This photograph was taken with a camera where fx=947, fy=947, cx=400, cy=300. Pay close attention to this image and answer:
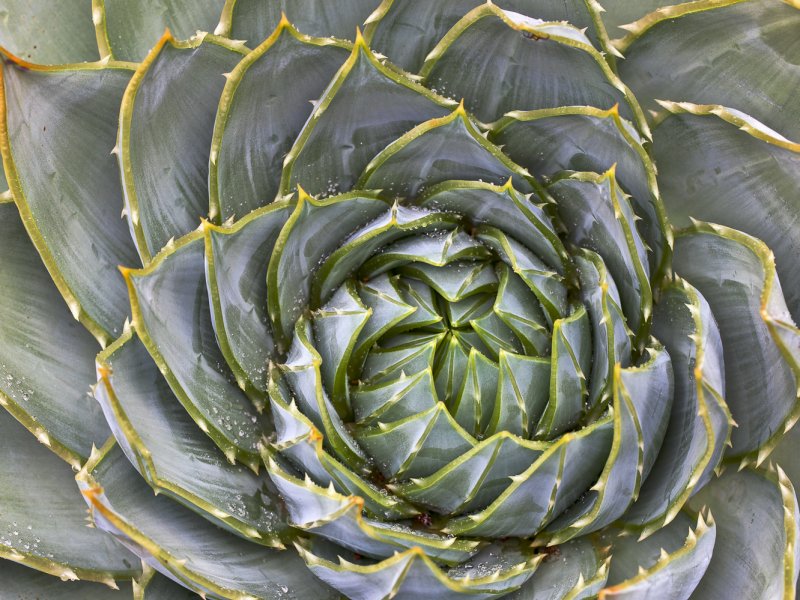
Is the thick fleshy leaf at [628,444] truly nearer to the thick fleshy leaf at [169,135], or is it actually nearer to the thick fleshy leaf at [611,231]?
the thick fleshy leaf at [611,231]

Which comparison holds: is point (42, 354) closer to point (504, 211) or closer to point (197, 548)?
point (197, 548)

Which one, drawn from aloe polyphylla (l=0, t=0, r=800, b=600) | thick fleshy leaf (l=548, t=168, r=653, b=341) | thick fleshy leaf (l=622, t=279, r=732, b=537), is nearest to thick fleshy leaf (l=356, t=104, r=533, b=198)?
aloe polyphylla (l=0, t=0, r=800, b=600)

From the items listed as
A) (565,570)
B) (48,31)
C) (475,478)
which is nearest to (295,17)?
(48,31)

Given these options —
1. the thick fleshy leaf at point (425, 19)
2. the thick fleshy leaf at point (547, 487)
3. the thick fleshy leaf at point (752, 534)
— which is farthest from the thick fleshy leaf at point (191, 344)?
the thick fleshy leaf at point (752, 534)

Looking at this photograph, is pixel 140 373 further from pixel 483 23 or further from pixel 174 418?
pixel 483 23

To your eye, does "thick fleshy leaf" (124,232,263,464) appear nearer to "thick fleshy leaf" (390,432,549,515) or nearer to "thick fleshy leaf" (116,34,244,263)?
"thick fleshy leaf" (116,34,244,263)

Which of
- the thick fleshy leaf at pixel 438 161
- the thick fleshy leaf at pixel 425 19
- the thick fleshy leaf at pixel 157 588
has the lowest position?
the thick fleshy leaf at pixel 157 588
